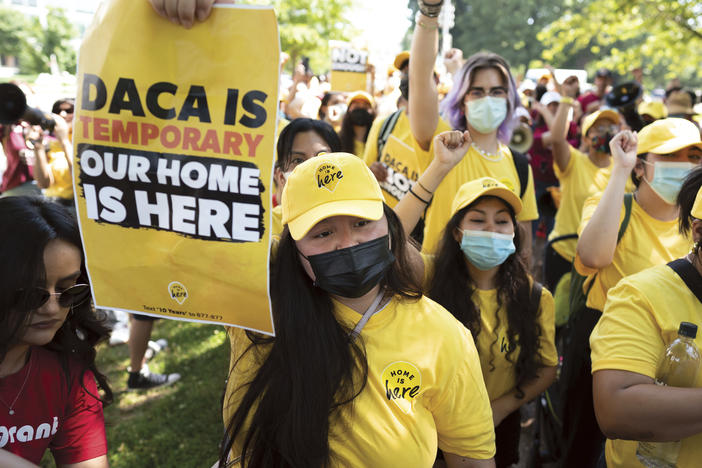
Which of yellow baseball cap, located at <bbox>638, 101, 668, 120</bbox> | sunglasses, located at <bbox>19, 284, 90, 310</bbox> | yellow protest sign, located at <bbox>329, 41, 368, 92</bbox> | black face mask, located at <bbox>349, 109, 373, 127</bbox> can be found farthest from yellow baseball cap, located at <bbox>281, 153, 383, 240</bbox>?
yellow baseball cap, located at <bbox>638, 101, 668, 120</bbox>

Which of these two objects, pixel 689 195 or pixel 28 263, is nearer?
pixel 28 263

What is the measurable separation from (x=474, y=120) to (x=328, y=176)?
1.84 m

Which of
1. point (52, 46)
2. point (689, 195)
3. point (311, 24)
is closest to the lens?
point (689, 195)

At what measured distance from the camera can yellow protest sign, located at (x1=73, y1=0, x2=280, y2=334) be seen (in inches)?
60.3

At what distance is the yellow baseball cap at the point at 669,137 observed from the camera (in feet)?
8.56

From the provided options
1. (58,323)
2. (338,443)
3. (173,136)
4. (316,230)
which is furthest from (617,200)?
(58,323)

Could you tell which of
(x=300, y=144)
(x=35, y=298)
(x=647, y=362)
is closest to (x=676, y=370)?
(x=647, y=362)

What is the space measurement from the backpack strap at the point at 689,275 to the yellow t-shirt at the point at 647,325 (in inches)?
0.6

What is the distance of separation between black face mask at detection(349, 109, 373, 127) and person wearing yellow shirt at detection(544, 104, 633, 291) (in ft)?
6.40

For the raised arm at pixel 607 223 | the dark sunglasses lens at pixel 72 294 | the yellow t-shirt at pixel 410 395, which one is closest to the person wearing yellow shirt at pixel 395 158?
the raised arm at pixel 607 223

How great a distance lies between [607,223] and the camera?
2514mm

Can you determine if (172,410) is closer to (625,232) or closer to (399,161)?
(399,161)

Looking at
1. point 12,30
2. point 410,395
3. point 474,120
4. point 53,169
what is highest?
point 474,120

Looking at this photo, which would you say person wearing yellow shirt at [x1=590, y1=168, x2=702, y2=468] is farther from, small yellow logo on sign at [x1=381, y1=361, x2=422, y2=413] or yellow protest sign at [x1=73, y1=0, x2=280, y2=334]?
yellow protest sign at [x1=73, y1=0, x2=280, y2=334]
